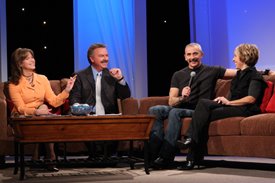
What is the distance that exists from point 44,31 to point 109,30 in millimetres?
1335

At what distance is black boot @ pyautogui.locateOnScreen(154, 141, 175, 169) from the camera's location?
15.0ft

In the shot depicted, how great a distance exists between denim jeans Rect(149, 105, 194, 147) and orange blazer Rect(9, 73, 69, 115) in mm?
919

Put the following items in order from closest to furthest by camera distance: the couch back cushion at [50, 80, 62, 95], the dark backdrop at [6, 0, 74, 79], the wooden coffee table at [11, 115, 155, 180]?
the wooden coffee table at [11, 115, 155, 180]
the couch back cushion at [50, 80, 62, 95]
the dark backdrop at [6, 0, 74, 79]

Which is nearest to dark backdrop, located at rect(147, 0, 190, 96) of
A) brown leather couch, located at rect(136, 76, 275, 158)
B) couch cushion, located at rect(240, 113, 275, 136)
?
brown leather couch, located at rect(136, 76, 275, 158)

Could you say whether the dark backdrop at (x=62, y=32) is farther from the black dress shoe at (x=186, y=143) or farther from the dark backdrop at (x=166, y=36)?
the black dress shoe at (x=186, y=143)

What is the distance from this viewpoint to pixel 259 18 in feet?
21.4

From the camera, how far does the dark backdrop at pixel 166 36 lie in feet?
26.7

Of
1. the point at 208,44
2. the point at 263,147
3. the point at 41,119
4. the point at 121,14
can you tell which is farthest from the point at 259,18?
the point at 41,119

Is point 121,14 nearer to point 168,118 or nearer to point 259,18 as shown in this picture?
point 259,18

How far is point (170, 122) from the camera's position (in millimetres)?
4633

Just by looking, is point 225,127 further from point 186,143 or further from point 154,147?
point 154,147

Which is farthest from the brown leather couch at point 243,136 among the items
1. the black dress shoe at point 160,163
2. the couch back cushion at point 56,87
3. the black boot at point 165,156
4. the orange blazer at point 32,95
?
the couch back cushion at point 56,87

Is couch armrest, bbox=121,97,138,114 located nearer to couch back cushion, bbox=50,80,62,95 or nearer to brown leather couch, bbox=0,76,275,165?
brown leather couch, bbox=0,76,275,165

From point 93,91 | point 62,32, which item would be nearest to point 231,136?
point 93,91
